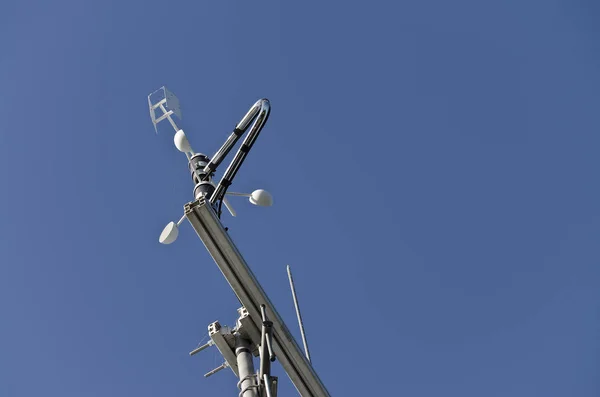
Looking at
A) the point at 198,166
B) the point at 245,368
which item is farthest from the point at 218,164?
the point at 245,368

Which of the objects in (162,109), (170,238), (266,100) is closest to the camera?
(170,238)

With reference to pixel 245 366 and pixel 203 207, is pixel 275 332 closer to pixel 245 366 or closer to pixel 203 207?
pixel 245 366

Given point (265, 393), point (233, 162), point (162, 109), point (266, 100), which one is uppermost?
point (162, 109)

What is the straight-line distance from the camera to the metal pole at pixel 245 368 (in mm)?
8547

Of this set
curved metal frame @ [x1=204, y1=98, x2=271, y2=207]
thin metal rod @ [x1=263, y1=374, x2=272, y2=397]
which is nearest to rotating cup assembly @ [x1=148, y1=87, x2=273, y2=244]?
curved metal frame @ [x1=204, y1=98, x2=271, y2=207]

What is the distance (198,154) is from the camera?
36.2 ft

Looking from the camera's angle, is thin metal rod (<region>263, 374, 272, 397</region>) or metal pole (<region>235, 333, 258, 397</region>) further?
metal pole (<region>235, 333, 258, 397</region>)

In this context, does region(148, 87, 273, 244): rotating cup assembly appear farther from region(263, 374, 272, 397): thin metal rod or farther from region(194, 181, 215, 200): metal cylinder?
region(263, 374, 272, 397): thin metal rod

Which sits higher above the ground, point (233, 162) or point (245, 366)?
point (233, 162)

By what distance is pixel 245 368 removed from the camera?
9.00 metres

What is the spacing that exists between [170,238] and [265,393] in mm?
2598

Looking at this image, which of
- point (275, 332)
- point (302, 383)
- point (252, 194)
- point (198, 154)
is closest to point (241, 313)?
point (275, 332)

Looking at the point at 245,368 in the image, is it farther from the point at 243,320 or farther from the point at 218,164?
the point at 218,164

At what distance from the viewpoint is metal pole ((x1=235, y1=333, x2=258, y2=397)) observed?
8.55 meters
